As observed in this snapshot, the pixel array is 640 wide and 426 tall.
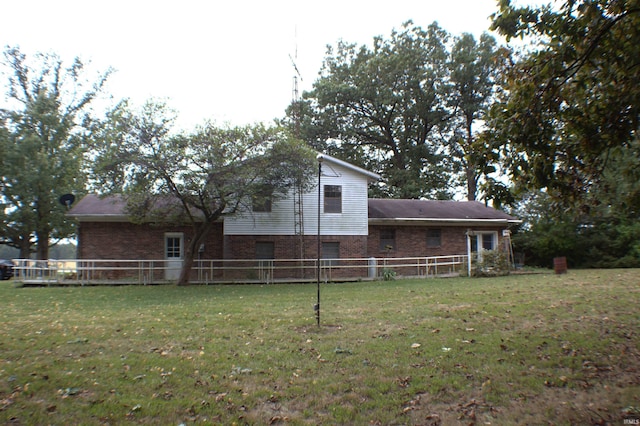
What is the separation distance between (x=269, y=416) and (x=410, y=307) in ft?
21.4

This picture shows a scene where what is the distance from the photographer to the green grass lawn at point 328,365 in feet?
14.5

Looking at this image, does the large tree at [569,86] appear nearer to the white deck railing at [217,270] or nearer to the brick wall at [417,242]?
the white deck railing at [217,270]

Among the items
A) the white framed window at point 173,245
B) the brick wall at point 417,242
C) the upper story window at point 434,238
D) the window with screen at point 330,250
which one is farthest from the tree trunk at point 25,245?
the upper story window at point 434,238

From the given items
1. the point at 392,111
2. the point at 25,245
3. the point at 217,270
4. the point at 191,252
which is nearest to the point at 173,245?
the point at 217,270

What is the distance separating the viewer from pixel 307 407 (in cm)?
457

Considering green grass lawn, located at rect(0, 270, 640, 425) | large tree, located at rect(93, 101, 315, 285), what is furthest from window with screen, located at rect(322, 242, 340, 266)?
green grass lawn, located at rect(0, 270, 640, 425)

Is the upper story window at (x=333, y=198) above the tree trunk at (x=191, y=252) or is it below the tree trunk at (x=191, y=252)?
above

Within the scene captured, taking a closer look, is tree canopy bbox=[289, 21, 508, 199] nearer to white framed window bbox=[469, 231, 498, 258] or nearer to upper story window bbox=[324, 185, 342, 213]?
white framed window bbox=[469, 231, 498, 258]

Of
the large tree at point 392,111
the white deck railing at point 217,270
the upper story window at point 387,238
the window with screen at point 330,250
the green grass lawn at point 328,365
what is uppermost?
the large tree at point 392,111

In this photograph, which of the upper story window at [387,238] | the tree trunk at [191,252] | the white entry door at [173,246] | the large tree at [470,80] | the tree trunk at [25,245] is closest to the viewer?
the tree trunk at [191,252]

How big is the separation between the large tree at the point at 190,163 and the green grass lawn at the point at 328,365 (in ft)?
19.9

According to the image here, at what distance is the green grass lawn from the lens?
174 inches

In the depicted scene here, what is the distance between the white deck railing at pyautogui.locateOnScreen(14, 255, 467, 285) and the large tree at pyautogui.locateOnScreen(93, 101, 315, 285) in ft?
9.60

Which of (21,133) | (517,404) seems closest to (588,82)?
(517,404)
